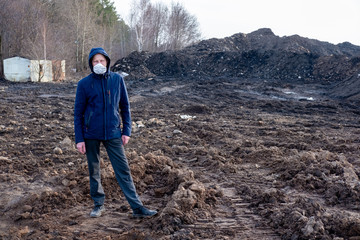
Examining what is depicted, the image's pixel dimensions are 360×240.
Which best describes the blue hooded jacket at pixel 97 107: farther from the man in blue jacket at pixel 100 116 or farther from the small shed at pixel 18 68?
the small shed at pixel 18 68

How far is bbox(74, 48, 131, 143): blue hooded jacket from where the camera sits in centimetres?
385

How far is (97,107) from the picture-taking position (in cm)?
385

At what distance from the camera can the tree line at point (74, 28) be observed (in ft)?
90.2

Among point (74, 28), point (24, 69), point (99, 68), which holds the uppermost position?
point (74, 28)

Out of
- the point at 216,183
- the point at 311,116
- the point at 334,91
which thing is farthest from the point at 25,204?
the point at 334,91

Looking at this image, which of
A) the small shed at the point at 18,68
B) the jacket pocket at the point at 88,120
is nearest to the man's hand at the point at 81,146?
the jacket pocket at the point at 88,120

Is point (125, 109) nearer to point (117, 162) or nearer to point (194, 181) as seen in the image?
point (117, 162)

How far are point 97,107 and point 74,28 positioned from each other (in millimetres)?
31023

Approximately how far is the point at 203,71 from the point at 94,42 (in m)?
11.2

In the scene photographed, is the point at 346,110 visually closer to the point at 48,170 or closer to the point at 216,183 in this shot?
the point at 216,183

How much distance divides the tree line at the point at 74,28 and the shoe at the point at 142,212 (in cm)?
2325

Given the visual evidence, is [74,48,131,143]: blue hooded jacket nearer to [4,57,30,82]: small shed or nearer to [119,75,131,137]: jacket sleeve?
[119,75,131,137]: jacket sleeve

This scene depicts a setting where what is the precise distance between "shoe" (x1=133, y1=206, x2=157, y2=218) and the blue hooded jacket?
88 centimetres

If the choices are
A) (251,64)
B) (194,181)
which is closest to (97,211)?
(194,181)
